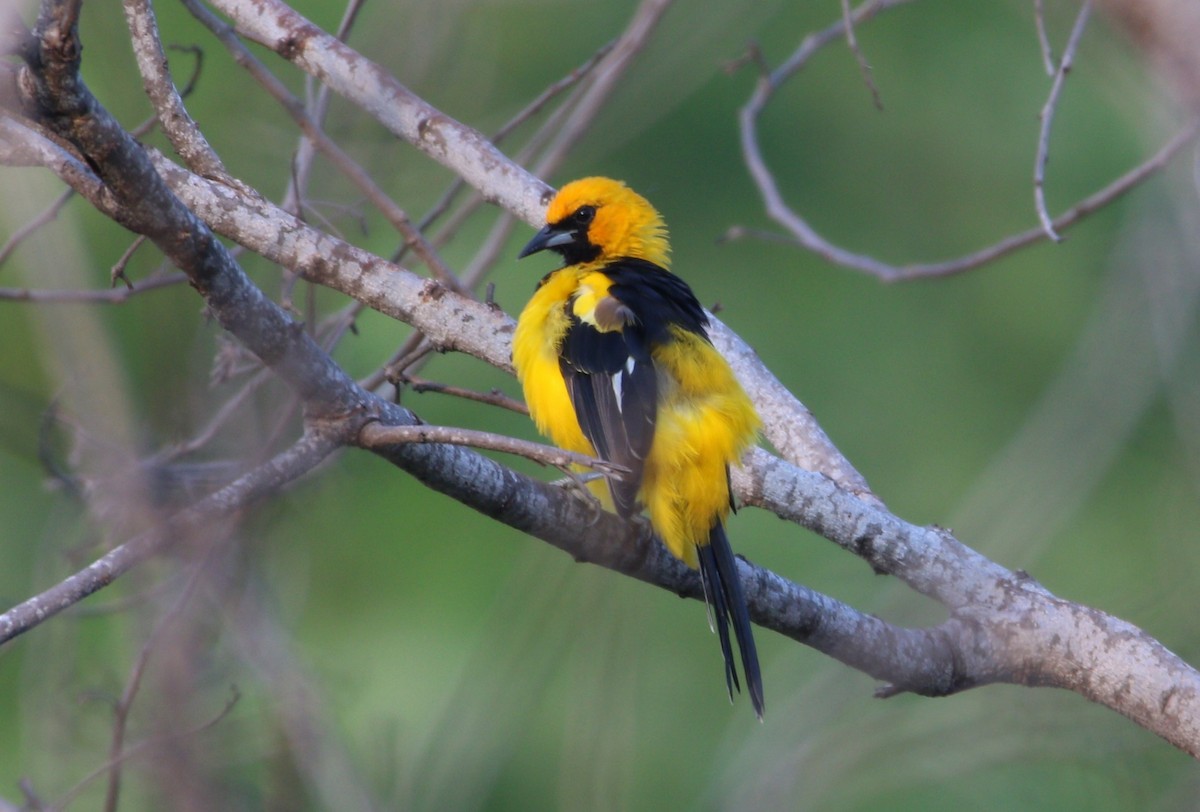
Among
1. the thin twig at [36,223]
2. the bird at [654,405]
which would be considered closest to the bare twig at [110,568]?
the thin twig at [36,223]

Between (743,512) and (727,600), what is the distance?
5.57 meters

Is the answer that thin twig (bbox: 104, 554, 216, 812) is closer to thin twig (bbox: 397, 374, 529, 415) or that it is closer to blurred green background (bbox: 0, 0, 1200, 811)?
blurred green background (bbox: 0, 0, 1200, 811)

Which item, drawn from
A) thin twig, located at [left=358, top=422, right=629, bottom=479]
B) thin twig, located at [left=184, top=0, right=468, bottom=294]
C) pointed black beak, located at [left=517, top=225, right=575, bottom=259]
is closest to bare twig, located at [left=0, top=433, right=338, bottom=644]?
thin twig, located at [left=358, top=422, right=629, bottom=479]

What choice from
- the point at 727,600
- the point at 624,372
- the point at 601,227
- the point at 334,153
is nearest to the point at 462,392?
the point at 624,372

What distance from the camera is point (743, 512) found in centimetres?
870

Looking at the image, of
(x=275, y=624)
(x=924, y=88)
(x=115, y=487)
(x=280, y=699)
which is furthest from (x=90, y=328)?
(x=924, y=88)

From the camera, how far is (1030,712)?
241 centimetres

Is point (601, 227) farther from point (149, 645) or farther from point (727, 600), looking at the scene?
point (149, 645)

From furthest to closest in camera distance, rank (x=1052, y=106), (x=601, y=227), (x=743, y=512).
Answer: (x=743, y=512) → (x=601, y=227) → (x=1052, y=106)

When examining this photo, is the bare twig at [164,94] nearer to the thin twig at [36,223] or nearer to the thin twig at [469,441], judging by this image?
the thin twig at [36,223]

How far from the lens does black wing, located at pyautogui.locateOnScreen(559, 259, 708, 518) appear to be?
3.38 metres

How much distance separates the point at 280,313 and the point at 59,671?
1.68 metres

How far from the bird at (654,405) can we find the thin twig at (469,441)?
2.70 ft

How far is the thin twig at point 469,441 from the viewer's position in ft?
7.57
